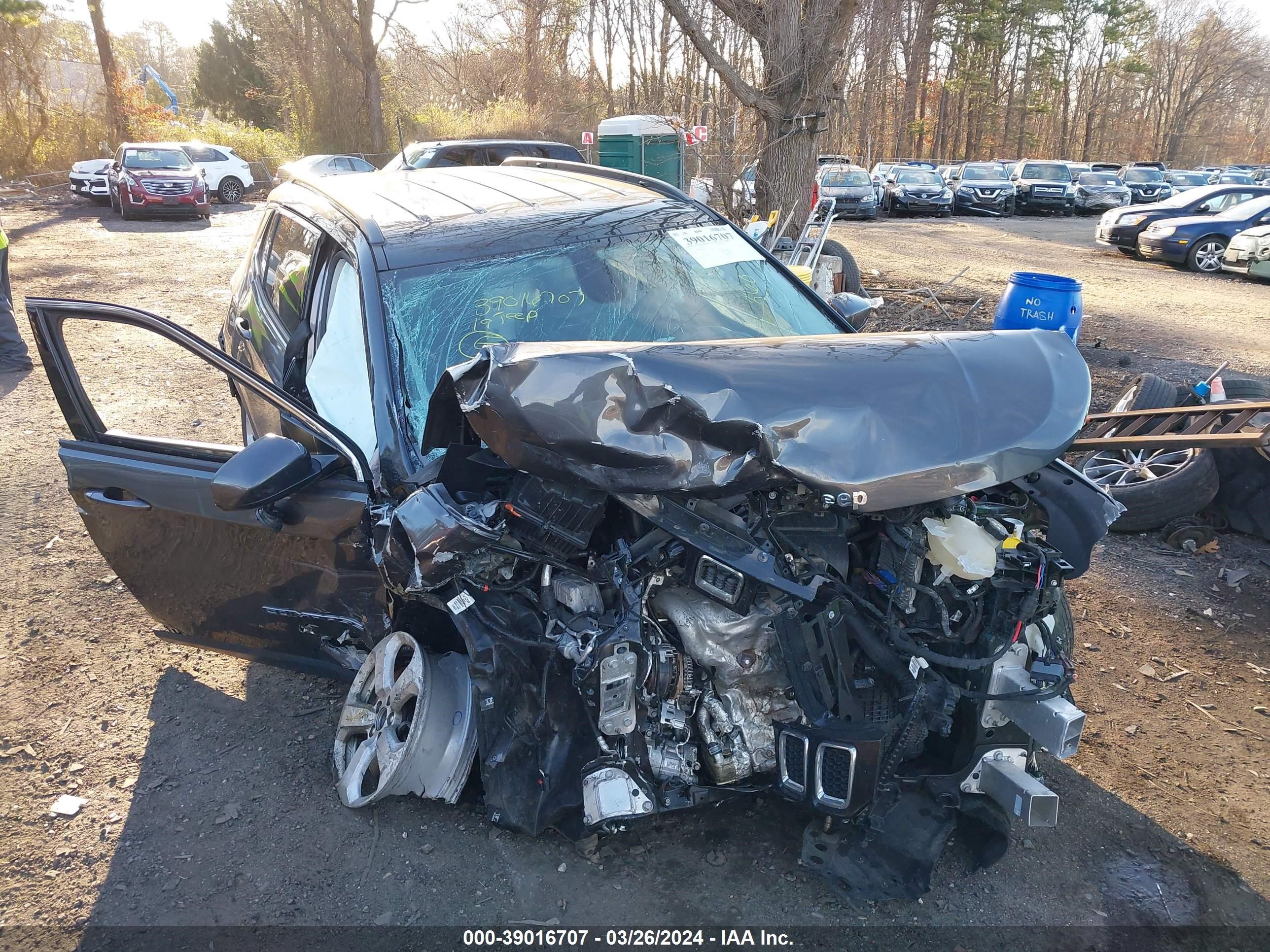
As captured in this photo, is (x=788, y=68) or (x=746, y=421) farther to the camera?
(x=788, y=68)

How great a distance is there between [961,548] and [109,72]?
106 feet

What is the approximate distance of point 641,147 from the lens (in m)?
16.9

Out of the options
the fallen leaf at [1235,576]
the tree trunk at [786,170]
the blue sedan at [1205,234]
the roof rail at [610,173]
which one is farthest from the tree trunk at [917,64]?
the fallen leaf at [1235,576]

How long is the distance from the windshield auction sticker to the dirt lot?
2.12m

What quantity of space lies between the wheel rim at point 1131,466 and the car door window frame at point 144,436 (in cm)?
392

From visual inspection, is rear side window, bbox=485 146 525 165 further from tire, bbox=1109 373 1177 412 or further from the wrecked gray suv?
the wrecked gray suv

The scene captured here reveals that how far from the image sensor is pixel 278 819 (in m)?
2.65

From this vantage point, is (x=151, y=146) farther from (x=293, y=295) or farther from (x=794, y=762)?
(x=794, y=762)

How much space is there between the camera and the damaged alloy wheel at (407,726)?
7.98 feet

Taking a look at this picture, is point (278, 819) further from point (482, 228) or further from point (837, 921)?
point (482, 228)

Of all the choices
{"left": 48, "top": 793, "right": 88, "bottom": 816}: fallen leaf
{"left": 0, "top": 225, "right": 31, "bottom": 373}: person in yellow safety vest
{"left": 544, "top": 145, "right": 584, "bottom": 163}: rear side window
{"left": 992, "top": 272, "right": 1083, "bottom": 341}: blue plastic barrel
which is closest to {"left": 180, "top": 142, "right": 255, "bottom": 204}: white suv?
{"left": 544, "top": 145, "right": 584, "bottom": 163}: rear side window

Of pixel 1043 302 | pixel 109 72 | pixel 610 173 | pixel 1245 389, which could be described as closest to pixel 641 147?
pixel 1043 302

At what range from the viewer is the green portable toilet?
Answer: 16.6 metres

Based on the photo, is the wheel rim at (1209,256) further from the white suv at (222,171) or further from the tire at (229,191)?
the tire at (229,191)
